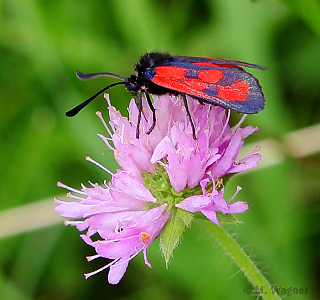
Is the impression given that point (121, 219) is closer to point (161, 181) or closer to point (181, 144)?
point (161, 181)

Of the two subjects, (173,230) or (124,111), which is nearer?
(173,230)

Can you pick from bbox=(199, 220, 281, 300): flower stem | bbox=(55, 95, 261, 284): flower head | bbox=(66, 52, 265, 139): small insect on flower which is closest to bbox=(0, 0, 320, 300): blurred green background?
bbox=(199, 220, 281, 300): flower stem

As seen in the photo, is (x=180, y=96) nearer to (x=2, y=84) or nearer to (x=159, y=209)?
(x=159, y=209)

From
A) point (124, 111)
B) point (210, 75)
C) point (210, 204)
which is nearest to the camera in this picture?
point (210, 204)

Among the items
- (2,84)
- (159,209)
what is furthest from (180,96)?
(2,84)

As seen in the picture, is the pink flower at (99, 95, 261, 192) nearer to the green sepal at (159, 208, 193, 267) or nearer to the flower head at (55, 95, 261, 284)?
the flower head at (55, 95, 261, 284)

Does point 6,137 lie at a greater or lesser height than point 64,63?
lesser

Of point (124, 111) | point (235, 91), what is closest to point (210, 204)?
point (235, 91)
